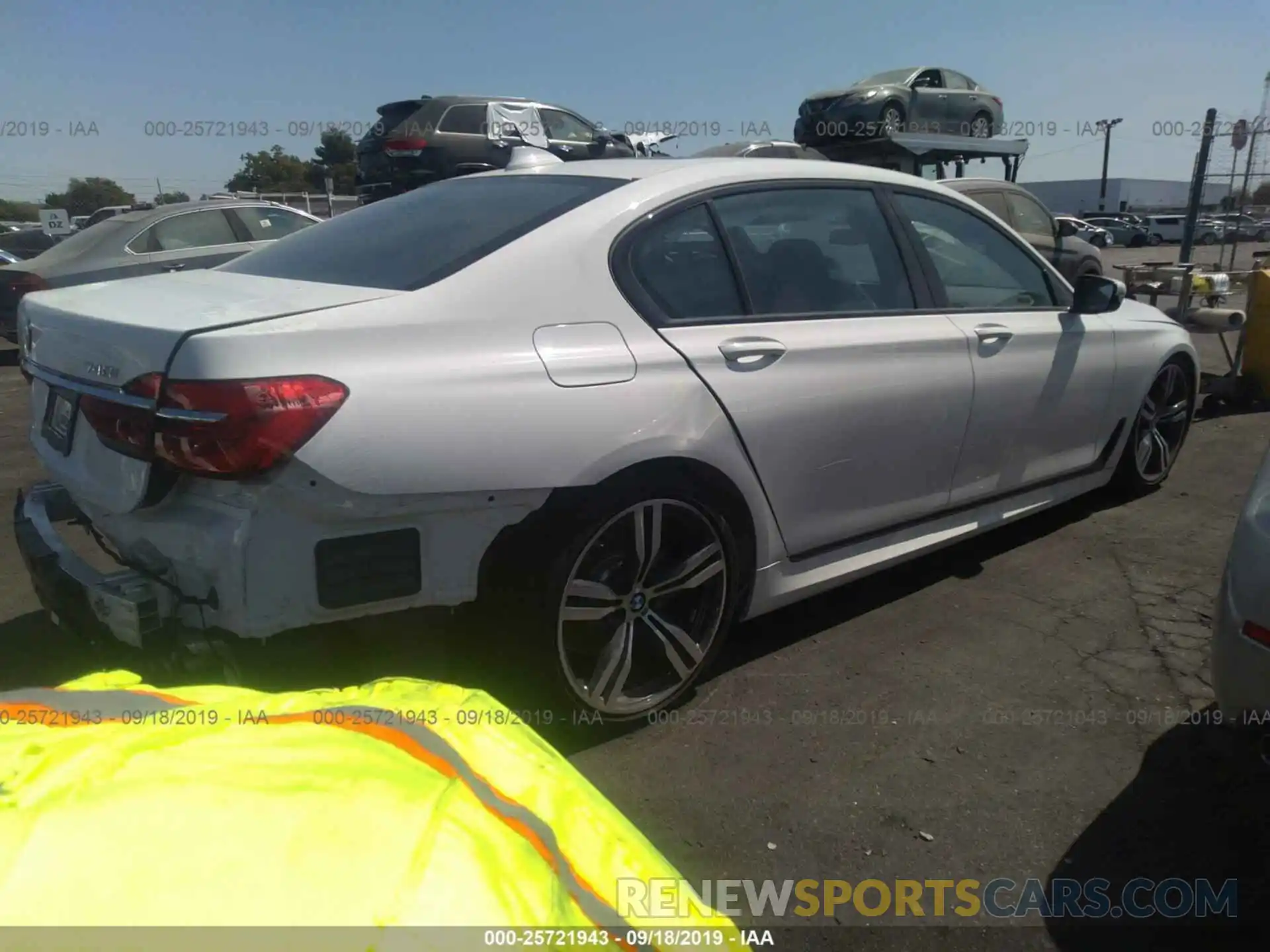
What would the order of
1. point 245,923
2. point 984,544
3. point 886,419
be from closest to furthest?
point 245,923
point 886,419
point 984,544

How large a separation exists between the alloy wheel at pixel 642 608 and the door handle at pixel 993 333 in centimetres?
150

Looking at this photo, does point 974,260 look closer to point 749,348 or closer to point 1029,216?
point 749,348

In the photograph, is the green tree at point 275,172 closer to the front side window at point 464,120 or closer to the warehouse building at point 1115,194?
the front side window at point 464,120

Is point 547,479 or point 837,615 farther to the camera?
point 837,615

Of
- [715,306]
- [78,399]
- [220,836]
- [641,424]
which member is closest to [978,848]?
[641,424]

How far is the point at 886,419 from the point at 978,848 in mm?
1422

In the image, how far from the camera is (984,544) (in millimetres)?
4406

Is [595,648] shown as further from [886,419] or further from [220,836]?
[220,836]

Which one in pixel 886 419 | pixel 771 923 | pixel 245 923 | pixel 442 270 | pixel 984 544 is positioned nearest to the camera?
pixel 245 923

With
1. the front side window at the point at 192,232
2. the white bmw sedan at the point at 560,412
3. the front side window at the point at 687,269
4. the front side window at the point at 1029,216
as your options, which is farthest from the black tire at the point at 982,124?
the front side window at the point at 687,269

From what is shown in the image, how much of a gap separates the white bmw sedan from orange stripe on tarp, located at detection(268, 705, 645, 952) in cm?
88

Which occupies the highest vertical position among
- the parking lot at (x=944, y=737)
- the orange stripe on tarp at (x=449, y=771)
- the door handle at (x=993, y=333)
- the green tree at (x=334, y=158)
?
the green tree at (x=334, y=158)

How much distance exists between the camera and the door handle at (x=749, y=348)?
288 cm

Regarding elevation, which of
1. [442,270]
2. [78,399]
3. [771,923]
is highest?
[442,270]
